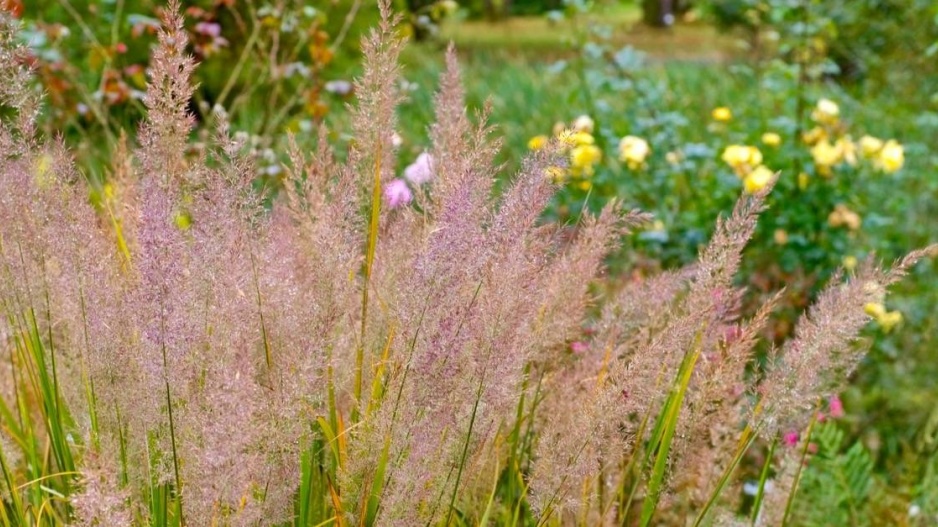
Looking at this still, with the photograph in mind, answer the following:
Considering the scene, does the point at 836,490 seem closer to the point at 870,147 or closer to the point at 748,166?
the point at 748,166

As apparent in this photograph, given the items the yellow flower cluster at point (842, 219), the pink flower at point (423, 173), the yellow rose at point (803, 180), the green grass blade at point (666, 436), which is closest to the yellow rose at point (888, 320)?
the yellow flower cluster at point (842, 219)

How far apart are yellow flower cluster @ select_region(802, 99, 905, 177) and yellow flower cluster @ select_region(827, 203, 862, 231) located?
0.50 ft

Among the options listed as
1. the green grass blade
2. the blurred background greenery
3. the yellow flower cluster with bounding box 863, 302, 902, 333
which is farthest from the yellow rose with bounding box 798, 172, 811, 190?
the green grass blade

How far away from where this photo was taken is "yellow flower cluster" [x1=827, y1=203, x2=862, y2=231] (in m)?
3.95

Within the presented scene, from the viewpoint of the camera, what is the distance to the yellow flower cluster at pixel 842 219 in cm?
395

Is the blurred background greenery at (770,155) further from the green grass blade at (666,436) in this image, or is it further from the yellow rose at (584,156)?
the green grass blade at (666,436)

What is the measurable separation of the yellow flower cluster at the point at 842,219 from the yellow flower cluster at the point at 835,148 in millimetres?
154

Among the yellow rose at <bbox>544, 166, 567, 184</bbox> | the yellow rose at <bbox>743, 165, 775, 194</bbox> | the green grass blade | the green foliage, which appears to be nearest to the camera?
the yellow rose at <bbox>544, 166, 567, 184</bbox>

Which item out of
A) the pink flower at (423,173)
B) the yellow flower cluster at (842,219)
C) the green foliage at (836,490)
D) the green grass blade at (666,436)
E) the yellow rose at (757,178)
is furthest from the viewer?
the yellow flower cluster at (842,219)

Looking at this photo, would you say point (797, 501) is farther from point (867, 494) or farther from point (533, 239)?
point (533, 239)

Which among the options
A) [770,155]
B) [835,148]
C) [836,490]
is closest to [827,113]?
[835,148]

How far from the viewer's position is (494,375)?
1291mm

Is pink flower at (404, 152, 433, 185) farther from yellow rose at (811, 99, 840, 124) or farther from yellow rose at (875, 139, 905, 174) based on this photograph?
yellow rose at (875, 139, 905, 174)

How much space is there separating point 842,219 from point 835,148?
28cm
